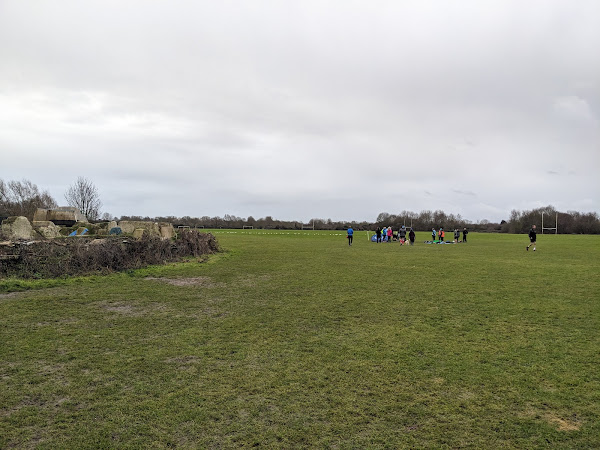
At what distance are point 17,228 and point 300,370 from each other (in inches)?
585

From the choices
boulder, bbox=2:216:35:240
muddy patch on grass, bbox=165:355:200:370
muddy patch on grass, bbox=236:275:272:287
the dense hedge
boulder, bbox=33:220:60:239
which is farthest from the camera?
boulder, bbox=33:220:60:239

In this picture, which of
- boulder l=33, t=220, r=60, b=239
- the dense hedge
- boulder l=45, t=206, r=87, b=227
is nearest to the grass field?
the dense hedge

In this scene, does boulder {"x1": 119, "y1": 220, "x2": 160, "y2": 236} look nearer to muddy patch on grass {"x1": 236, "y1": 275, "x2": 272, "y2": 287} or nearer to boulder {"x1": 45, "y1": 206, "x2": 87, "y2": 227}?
boulder {"x1": 45, "y1": 206, "x2": 87, "y2": 227}

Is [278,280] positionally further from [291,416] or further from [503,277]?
[291,416]

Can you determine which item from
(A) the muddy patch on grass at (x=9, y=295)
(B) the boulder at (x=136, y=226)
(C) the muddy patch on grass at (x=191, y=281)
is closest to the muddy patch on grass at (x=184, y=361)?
(C) the muddy patch on grass at (x=191, y=281)

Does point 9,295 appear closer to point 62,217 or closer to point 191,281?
point 191,281

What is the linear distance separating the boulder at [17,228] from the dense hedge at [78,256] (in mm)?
2555

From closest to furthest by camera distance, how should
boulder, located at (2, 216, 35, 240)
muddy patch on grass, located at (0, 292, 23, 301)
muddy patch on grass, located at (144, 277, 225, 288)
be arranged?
muddy patch on grass, located at (0, 292, 23, 301) < muddy patch on grass, located at (144, 277, 225, 288) < boulder, located at (2, 216, 35, 240)

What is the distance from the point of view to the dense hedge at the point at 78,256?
12000 mm

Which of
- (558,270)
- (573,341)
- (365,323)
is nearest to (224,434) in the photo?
(365,323)

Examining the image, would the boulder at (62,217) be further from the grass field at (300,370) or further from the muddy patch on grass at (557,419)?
the muddy patch on grass at (557,419)

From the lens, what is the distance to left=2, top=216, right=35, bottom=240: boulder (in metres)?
15.2

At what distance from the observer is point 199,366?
5.03 m

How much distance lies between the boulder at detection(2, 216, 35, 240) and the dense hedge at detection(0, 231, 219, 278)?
2.55 metres
